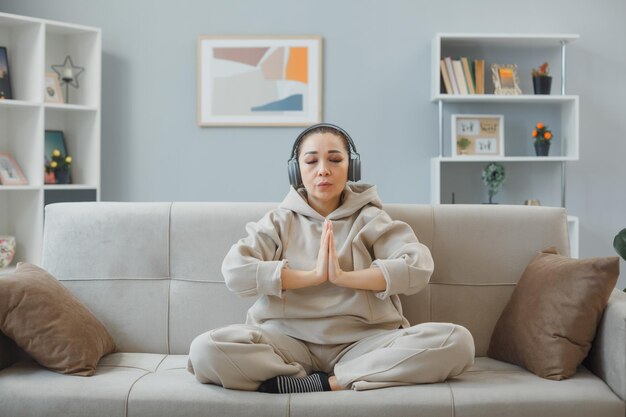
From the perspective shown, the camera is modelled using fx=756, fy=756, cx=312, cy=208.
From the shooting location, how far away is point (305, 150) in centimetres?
234

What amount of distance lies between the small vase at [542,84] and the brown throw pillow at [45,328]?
2.76 metres

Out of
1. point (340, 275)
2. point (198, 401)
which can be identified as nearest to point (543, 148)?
point (340, 275)

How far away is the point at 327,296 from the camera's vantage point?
2205 mm

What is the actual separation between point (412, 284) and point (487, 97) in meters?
2.01

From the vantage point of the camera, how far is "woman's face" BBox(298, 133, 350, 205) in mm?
2289

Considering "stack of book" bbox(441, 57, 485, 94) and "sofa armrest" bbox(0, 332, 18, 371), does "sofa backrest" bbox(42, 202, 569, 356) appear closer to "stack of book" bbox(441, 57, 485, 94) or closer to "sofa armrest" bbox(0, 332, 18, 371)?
"sofa armrest" bbox(0, 332, 18, 371)

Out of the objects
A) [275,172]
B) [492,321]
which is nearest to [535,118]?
[275,172]

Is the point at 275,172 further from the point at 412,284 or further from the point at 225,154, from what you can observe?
the point at 412,284

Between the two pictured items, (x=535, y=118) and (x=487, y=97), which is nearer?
(x=487, y=97)

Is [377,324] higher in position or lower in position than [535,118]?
lower

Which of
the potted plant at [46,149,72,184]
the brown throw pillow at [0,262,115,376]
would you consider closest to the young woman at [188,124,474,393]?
the brown throw pillow at [0,262,115,376]

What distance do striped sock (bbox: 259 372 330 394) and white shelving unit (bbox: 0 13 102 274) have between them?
7.38 feet

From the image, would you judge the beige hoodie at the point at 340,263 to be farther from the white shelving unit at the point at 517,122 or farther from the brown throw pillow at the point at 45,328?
the white shelving unit at the point at 517,122

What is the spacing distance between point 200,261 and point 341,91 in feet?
6.60
